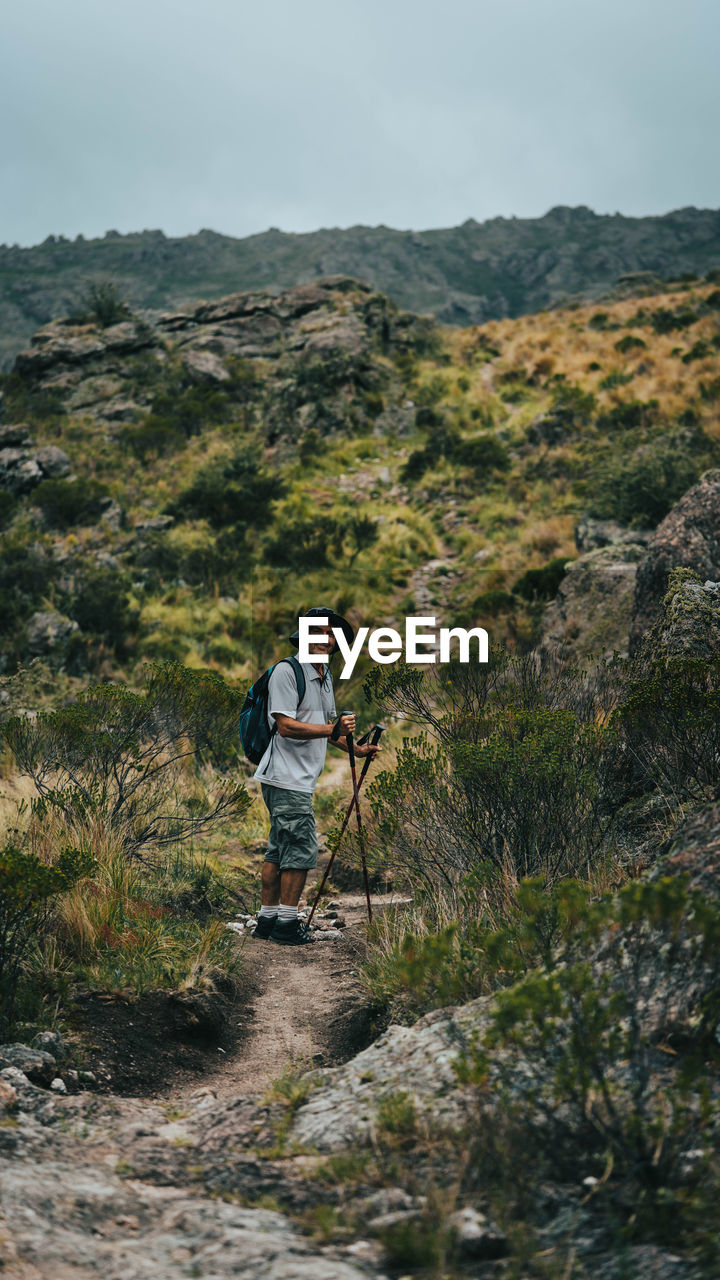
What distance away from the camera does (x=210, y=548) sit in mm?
15430

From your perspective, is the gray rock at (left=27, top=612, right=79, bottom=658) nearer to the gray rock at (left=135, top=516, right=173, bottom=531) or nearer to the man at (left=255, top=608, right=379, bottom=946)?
the gray rock at (left=135, top=516, right=173, bottom=531)

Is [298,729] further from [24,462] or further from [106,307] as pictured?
[106,307]

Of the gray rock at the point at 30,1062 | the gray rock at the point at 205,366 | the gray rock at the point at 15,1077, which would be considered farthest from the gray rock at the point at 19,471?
the gray rock at the point at 15,1077

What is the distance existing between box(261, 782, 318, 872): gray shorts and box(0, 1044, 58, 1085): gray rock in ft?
6.86

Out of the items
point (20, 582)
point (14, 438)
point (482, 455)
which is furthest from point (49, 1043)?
point (14, 438)

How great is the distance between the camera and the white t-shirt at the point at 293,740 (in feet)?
16.0

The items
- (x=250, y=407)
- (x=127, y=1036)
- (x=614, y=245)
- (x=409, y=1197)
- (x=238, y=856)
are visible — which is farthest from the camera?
(x=614, y=245)

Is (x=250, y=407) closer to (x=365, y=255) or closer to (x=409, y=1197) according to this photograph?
(x=409, y=1197)

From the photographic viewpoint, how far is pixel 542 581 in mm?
11523

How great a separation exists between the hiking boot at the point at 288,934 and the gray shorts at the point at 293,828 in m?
0.37

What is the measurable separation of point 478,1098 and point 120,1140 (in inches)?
46.9

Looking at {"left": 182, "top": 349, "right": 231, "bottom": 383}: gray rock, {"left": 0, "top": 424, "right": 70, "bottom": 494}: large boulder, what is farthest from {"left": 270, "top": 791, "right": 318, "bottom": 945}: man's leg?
{"left": 182, "top": 349, "right": 231, "bottom": 383}: gray rock

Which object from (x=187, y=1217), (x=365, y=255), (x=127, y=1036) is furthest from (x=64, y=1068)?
(x=365, y=255)

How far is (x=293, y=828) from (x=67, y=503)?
14689mm
